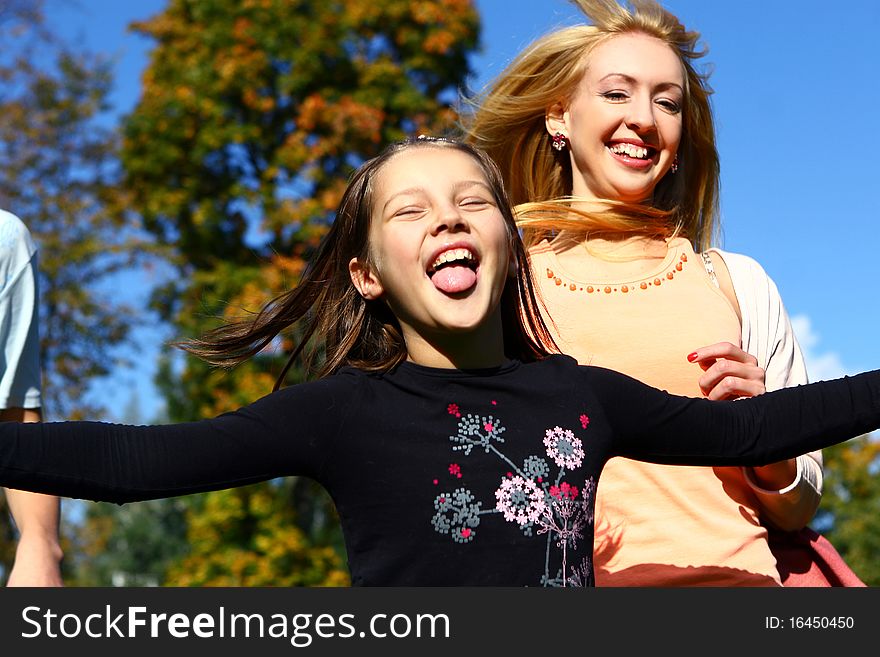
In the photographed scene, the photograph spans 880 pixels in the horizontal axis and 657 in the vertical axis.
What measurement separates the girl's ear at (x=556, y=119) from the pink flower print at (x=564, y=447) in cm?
139

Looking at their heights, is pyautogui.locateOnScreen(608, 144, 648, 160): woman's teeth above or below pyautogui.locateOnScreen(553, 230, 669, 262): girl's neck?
above

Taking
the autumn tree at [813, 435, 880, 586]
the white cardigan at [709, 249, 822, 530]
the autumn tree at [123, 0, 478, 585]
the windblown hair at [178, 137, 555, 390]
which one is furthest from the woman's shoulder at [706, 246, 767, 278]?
the autumn tree at [813, 435, 880, 586]

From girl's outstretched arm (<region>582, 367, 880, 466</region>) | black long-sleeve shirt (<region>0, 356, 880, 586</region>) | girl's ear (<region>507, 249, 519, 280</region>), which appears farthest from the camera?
girl's ear (<region>507, 249, 519, 280</region>)

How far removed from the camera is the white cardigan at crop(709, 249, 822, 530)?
2748 millimetres

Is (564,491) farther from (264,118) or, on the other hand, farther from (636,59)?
(264,118)

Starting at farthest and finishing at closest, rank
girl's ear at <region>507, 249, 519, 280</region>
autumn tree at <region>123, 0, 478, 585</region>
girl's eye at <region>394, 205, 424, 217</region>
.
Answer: autumn tree at <region>123, 0, 478, 585</region> < girl's ear at <region>507, 249, 519, 280</region> < girl's eye at <region>394, 205, 424, 217</region>

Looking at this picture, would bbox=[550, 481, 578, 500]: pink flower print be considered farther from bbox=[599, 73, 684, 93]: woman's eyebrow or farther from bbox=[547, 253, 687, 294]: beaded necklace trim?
bbox=[599, 73, 684, 93]: woman's eyebrow

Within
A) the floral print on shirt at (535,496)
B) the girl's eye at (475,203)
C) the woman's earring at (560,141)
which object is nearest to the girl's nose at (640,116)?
the woman's earring at (560,141)

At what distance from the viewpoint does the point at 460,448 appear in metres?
2.09

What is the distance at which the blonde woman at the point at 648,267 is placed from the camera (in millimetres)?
2682

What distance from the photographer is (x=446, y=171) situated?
2.33 meters

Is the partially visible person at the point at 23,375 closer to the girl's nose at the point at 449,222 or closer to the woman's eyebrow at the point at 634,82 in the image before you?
the girl's nose at the point at 449,222

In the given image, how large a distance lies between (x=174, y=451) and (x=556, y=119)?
1.81 m
